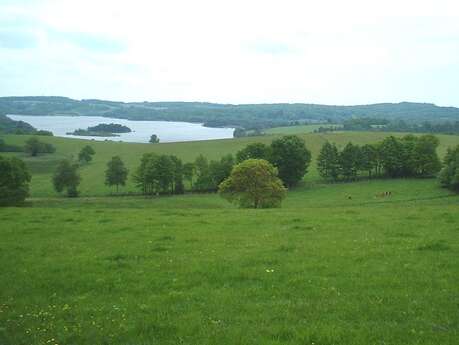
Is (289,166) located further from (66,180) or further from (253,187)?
(253,187)

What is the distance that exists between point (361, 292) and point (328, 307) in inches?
58.2

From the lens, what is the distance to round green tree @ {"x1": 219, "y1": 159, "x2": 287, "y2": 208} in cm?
5238

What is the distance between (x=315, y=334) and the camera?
942 cm

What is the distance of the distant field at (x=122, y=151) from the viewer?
4136 inches

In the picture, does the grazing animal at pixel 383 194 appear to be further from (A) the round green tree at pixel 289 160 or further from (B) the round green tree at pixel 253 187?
(B) the round green tree at pixel 253 187

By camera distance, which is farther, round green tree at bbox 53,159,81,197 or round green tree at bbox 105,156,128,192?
round green tree at bbox 105,156,128,192

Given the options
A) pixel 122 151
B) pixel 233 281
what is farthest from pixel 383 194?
pixel 122 151

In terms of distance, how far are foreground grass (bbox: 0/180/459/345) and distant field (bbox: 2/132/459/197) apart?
258ft

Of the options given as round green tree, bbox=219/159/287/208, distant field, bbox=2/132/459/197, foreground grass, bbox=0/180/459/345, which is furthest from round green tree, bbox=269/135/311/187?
foreground grass, bbox=0/180/459/345

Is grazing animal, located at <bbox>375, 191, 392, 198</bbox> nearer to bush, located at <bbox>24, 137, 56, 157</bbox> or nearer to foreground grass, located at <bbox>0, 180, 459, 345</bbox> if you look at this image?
foreground grass, located at <bbox>0, 180, 459, 345</bbox>

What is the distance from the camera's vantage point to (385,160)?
339ft

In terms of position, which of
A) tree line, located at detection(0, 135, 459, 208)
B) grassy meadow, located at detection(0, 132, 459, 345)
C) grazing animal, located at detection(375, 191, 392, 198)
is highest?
grassy meadow, located at detection(0, 132, 459, 345)

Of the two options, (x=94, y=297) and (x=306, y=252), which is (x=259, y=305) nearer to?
(x=94, y=297)

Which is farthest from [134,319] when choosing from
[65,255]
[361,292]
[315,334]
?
[65,255]
